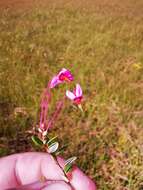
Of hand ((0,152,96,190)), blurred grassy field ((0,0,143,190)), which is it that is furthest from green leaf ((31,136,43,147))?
blurred grassy field ((0,0,143,190))

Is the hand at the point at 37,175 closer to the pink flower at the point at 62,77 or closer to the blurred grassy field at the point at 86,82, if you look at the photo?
the pink flower at the point at 62,77

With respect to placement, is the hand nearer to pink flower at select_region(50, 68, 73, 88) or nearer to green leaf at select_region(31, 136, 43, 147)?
green leaf at select_region(31, 136, 43, 147)

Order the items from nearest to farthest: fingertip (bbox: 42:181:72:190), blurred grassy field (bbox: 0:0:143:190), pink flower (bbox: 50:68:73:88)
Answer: fingertip (bbox: 42:181:72:190) → pink flower (bbox: 50:68:73:88) → blurred grassy field (bbox: 0:0:143:190)

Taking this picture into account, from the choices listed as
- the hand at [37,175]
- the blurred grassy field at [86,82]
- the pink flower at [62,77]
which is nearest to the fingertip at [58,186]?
the hand at [37,175]

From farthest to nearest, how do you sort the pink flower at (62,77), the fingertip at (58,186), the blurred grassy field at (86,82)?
the blurred grassy field at (86,82) < the pink flower at (62,77) < the fingertip at (58,186)

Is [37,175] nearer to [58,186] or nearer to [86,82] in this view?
[58,186]

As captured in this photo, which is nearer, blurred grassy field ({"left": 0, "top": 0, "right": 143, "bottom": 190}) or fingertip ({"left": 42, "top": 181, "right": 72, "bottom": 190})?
fingertip ({"left": 42, "top": 181, "right": 72, "bottom": 190})

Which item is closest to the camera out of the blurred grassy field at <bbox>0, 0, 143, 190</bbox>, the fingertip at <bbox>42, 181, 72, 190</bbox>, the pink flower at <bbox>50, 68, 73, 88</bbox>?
the fingertip at <bbox>42, 181, 72, 190</bbox>
